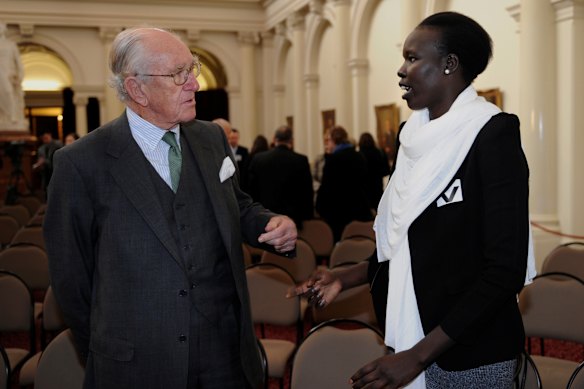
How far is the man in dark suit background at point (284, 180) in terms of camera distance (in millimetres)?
7062

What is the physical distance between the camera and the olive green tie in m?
2.15

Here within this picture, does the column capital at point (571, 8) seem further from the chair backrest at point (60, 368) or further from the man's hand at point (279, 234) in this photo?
the chair backrest at point (60, 368)

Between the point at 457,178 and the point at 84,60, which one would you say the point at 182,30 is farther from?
the point at 457,178

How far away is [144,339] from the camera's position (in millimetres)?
2051

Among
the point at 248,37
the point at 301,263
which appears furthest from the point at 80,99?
the point at 301,263

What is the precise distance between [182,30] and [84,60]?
290 centimetres

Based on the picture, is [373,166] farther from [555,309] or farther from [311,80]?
[311,80]

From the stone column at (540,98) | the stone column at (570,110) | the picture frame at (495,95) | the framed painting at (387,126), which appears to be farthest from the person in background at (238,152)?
the stone column at (570,110)

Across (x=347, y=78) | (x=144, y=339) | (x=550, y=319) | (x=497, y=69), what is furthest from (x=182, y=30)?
(x=144, y=339)

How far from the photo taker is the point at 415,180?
1.66 meters

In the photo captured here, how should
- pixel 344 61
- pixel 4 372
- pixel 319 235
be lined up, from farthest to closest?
pixel 344 61, pixel 319 235, pixel 4 372

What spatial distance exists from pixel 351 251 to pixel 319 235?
1540 mm

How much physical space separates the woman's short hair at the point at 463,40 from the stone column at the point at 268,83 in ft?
55.0

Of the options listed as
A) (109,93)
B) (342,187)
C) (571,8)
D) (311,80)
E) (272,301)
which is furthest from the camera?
(109,93)
